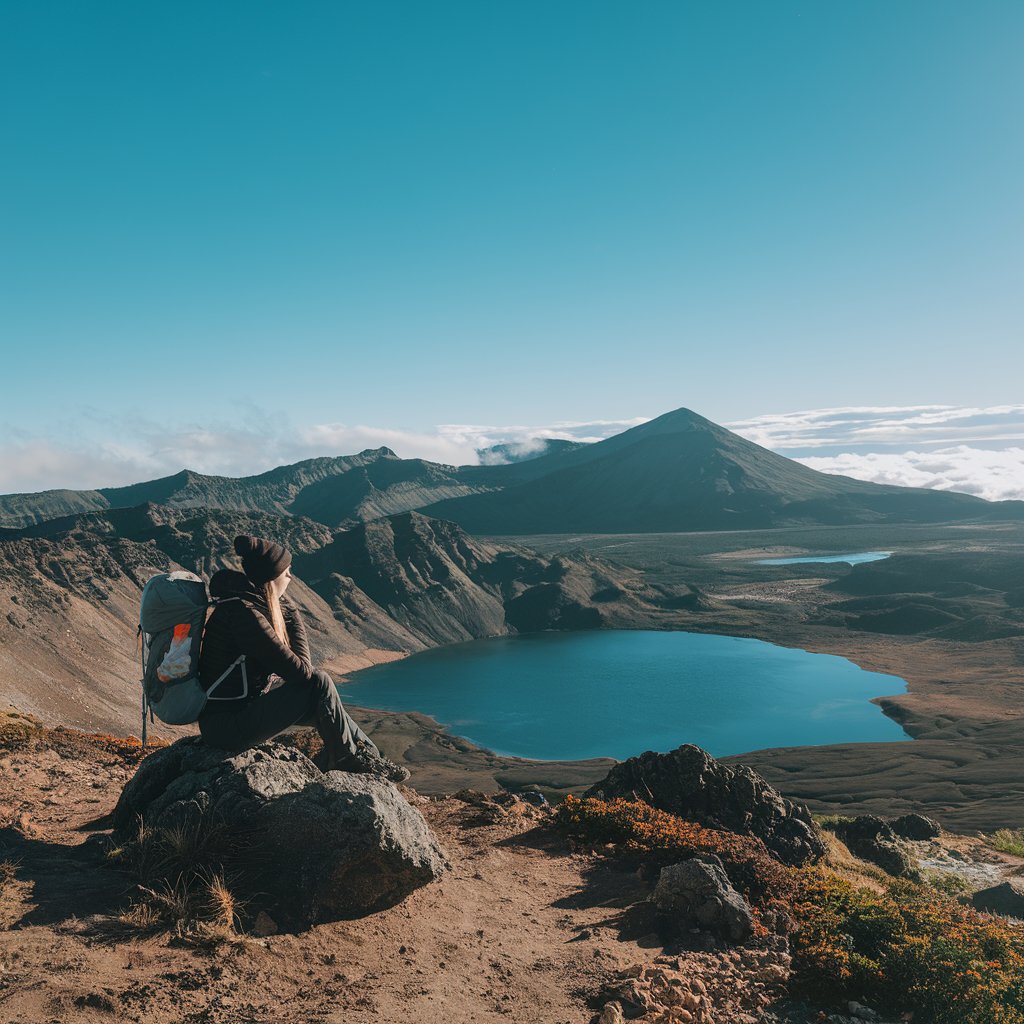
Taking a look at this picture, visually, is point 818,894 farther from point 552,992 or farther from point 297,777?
point 297,777

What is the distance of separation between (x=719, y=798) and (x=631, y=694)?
265ft

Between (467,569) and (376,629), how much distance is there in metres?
34.6

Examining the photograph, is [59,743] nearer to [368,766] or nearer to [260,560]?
[368,766]

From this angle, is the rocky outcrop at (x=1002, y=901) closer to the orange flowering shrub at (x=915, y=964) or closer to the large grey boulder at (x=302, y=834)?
the orange flowering shrub at (x=915, y=964)

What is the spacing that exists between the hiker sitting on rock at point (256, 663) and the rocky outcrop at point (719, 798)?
10.2 metres

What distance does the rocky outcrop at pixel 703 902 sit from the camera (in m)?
7.44

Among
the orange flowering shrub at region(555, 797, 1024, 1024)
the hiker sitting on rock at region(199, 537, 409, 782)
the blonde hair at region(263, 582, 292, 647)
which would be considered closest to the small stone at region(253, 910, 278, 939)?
the hiker sitting on rock at region(199, 537, 409, 782)

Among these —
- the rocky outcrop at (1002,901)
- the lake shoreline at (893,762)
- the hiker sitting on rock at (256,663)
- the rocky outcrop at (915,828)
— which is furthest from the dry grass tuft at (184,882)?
the lake shoreline at (893,762)

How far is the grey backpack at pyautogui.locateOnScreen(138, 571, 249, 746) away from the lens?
6.41 meters

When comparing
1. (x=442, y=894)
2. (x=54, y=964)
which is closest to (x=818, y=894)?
(x=442, y=894)

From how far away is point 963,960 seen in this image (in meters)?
6.54

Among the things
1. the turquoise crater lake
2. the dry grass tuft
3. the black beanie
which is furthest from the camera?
the turquoise crater lake

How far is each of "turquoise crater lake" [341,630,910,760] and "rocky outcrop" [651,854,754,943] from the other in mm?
64153

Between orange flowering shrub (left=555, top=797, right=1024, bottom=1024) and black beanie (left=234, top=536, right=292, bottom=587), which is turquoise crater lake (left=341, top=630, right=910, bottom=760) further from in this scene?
Result: black beanie (left=234, top=536, right=292, bottom=587)
